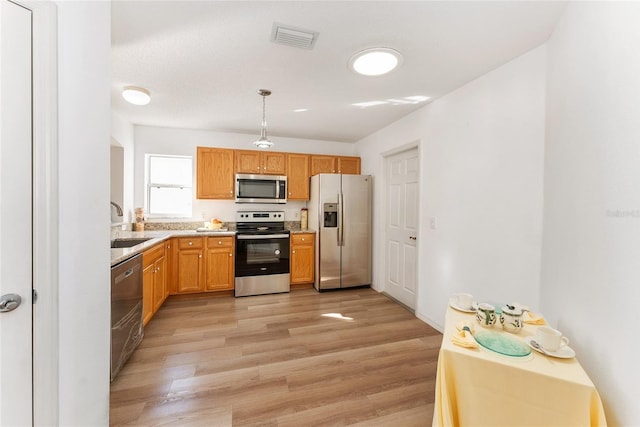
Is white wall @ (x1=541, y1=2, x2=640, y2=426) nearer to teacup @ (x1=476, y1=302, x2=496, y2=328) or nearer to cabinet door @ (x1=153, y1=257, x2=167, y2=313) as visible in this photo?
teacup @ (x1=476, y1=302, x2=496, y2=328)

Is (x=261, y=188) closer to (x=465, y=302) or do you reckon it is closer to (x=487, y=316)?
(x=465, y=302)

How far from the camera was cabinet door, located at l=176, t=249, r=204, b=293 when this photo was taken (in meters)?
3.49

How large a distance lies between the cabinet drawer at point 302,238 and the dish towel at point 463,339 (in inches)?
116

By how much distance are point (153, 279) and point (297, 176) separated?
8.31 feet

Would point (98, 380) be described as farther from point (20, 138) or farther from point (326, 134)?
point (326, 134)

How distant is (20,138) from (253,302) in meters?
3.01

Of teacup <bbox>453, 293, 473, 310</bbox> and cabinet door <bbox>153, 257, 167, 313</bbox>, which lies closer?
teacup <bbox>453, 293, 473, 310</bbox>

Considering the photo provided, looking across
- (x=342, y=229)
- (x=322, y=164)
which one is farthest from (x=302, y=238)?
(x=322, y=164)

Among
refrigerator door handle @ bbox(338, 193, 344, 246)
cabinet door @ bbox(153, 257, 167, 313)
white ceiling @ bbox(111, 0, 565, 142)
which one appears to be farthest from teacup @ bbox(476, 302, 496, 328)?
cabinet door @ bbox(153, 257, 167, 313)

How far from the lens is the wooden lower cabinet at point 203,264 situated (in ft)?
11.4

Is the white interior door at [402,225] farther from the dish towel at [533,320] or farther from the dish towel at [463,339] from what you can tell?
the dish towel at [463,339]

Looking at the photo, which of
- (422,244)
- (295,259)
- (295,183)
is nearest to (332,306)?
(295,259)

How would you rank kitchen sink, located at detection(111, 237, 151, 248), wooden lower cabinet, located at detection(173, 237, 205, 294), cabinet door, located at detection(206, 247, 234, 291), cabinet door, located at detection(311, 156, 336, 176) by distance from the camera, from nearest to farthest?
1. kitchen sink, located at detection(111, 237, 151, 248)
2. wooden lower cabinet, located at detection(173, 237, 205, 294)
3. cabinet door, located at detection(206, 247, 234, 291)
4. cabinet door, located at detection(311, 156, 336, 176)

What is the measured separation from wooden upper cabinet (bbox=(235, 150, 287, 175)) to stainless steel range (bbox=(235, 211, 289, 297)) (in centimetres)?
100
